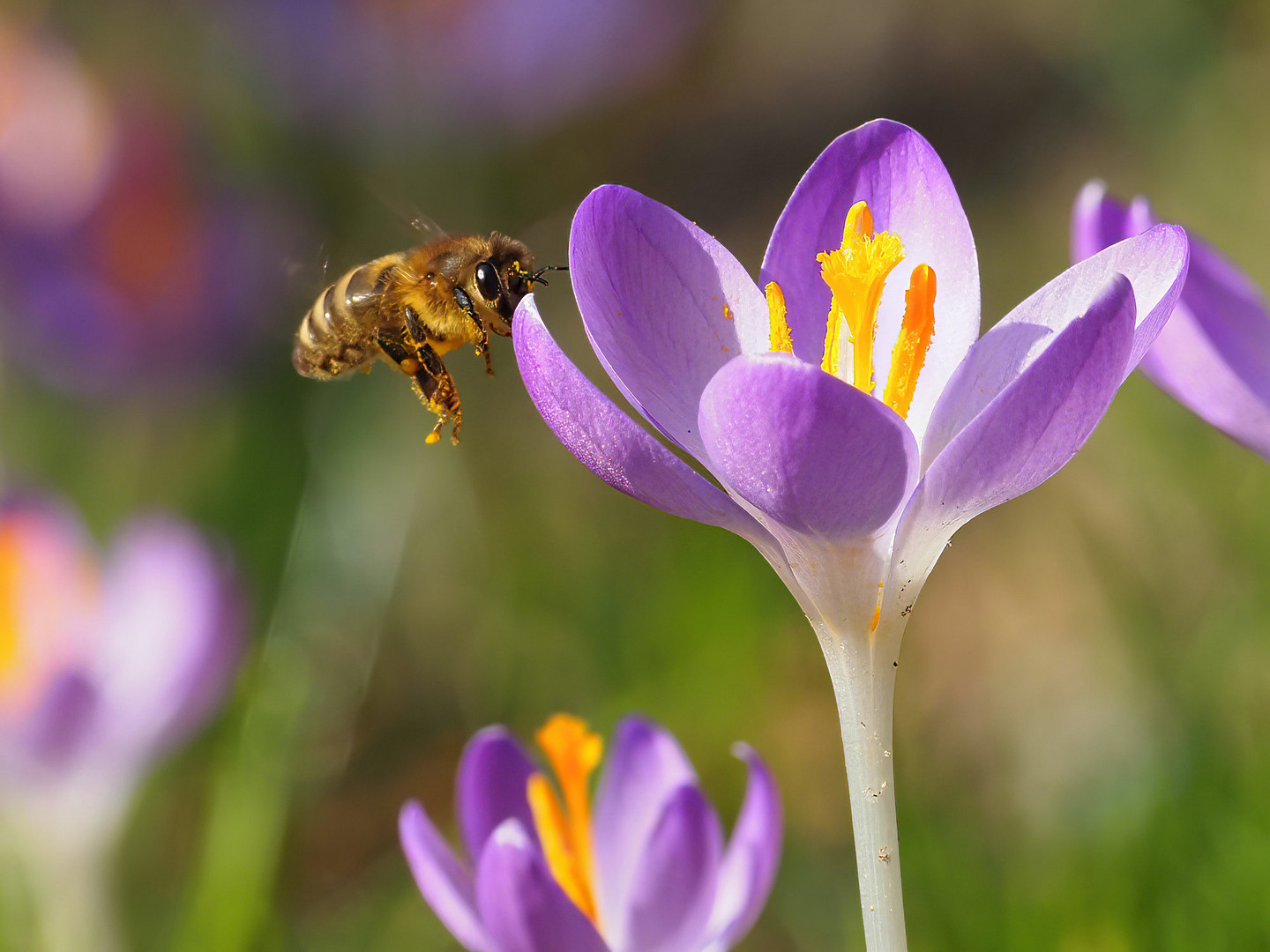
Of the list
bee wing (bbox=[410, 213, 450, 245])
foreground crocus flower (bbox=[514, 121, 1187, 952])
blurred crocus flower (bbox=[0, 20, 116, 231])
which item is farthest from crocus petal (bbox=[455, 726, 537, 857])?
blurred crocus flower (bbox=[0, 20, 116, 231])

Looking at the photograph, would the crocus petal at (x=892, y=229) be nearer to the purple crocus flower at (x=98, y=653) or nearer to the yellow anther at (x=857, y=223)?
the yellow anther at (x=857, y=223)

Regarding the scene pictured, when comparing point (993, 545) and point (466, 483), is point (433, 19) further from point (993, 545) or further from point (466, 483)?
point (993, 545)

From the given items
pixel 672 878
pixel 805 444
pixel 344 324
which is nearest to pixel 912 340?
pixel 805 444

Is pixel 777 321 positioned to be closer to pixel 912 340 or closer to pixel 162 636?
pixel 912 340

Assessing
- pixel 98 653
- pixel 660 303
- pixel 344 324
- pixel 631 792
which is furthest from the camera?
pixel 98 653

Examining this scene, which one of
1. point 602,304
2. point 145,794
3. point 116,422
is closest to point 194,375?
point 116,422

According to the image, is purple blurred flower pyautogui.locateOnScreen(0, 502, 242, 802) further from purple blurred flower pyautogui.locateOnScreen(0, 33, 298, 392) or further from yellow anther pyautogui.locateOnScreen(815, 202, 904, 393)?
yellow anther pyautogui.locateOnScreen(815, 202, 904, 393)
